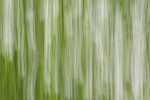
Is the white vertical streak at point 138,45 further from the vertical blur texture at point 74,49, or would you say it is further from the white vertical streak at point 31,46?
the white vertical streak at point 31,46

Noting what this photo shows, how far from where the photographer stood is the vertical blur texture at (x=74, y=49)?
0.41m

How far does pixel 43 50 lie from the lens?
1.42 feet

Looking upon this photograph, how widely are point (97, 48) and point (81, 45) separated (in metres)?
0.02

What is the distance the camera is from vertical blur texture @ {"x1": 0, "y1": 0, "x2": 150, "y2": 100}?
0.41 metres

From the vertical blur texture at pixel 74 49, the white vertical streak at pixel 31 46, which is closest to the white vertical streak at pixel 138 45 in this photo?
the vertical blur texture at pixel 74 49

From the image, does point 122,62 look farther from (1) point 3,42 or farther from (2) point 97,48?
(1) point 3,42

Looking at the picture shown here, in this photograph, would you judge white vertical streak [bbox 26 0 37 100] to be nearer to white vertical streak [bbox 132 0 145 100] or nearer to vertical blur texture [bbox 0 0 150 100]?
vertical blur texture [bbox 0 0 150 100]

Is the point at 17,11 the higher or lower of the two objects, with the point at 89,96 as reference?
higher

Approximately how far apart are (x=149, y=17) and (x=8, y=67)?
7.5 inches

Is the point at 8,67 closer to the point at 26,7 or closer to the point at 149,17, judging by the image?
the point at 26,7

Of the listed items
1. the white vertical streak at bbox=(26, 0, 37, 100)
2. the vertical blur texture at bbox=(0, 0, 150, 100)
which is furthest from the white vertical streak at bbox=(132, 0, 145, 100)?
the white vertical streak at bbox=(26, 0, 37, 100)

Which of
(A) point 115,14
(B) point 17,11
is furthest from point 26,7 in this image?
(A) point 115,14

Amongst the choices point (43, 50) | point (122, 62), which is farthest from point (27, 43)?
point (122, 62)

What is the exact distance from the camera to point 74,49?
0.42 meters
